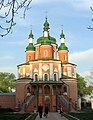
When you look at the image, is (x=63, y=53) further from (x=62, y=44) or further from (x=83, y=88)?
(x=83, y=88)

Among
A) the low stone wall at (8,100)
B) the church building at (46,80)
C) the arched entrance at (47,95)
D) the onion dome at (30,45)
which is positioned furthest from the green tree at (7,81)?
the arched entrance at (47,95)

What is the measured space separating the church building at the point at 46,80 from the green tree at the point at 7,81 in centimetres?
1692

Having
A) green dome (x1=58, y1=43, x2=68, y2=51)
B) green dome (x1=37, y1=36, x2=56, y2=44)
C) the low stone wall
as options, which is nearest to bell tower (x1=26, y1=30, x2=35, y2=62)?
green dome (x1=37, y1=36, x2=56, y2=44)

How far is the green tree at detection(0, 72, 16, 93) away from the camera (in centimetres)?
8212

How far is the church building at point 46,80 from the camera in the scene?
5303cm

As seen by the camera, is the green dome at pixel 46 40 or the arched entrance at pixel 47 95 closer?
the arched entrance at pixel 47 95

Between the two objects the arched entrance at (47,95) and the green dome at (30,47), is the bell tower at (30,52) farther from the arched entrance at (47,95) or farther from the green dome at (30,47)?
the arched entrance at (47,95)

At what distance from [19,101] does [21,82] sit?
4219mm

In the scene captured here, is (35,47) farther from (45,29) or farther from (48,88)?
(48,88)


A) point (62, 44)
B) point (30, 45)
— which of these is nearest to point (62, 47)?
point (62, 44)

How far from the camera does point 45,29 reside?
64688mm

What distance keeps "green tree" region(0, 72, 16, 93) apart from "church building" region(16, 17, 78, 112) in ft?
55.5

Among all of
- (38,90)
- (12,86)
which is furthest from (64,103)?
(12,86)

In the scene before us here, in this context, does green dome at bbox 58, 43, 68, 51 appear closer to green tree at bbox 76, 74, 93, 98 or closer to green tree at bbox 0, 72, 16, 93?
green tree at bbox 76, 74, 93, 98
